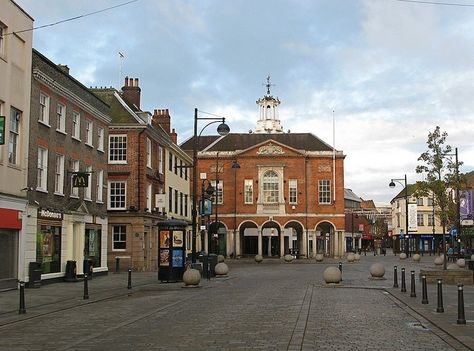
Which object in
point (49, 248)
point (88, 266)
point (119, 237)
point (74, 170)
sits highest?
point (74, 170)

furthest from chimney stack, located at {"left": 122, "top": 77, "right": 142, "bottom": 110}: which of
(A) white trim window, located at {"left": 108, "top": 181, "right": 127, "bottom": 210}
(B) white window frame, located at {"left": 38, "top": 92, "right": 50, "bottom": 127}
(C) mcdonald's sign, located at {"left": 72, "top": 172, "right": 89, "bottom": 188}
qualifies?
(B) white window frame, located at {"left": 38, "top": 92, "right": 50, "bottom": 127}

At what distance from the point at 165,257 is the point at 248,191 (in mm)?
48699

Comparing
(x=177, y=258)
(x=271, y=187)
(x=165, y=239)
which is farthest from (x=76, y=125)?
(x=271, y=187)

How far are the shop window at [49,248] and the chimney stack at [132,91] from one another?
20201mm

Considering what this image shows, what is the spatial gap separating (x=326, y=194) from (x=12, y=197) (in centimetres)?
5485

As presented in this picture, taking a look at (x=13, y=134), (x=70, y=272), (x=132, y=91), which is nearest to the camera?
(x=13, y=134)

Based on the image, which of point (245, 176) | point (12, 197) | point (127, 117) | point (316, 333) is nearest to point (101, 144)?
point (127, 117)

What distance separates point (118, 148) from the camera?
1698 inches

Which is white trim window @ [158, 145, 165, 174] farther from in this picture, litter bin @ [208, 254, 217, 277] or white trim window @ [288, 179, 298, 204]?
white trim window @ [288, 179, 298, 204]

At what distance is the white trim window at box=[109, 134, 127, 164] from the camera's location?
141ft

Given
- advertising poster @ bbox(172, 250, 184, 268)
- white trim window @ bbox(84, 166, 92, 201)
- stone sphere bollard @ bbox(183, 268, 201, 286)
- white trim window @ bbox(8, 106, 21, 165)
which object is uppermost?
white trim window @ bbox(8, 106, 21, 165)

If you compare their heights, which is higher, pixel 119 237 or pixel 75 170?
pixel 75 170

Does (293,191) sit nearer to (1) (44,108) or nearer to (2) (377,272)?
(2) (377,272)

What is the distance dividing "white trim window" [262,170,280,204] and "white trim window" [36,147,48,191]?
4979 cm
